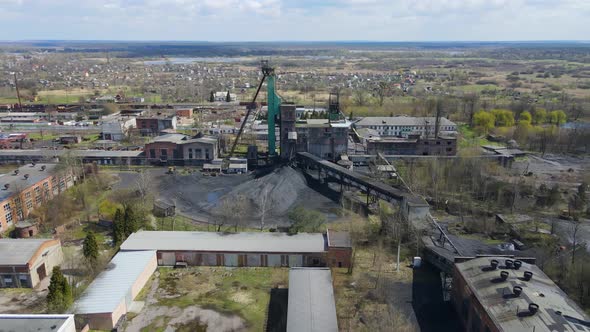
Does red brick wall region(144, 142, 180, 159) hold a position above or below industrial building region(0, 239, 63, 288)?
above

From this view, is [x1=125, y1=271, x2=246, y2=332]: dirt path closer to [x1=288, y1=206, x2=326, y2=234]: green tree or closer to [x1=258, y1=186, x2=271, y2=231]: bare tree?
[x1=288, y1=206, x2=326, y2=234]: green tree

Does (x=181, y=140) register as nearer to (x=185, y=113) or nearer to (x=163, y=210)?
(x=163, y=210)

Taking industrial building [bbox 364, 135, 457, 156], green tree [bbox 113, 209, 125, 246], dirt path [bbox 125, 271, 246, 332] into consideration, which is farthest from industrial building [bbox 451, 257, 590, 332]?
industrial building [bbox 364, 135, 457, 156]

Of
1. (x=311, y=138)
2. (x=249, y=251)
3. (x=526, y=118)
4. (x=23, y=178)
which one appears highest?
(x=311, y=138)

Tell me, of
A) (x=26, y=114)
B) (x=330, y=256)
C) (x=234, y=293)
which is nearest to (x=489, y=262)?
(x=330, y=256)

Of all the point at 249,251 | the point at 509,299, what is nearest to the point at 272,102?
the point at 249,251

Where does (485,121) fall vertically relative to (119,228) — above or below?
above
